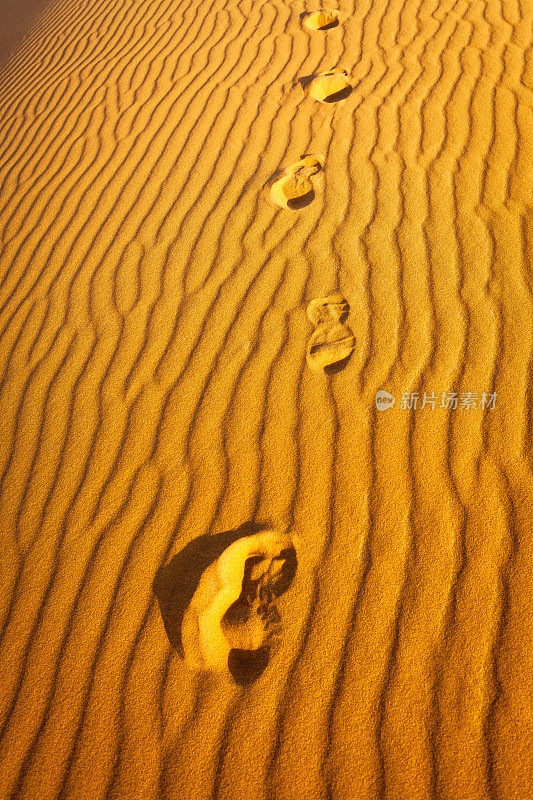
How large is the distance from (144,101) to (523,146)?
2.79 m

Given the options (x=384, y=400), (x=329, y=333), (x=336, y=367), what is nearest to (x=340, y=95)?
(x=329, y=333)

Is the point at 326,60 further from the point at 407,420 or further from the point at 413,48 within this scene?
the point at 407,420

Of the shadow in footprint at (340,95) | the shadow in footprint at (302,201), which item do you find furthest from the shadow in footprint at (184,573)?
the shadow in footprint at (340,95)

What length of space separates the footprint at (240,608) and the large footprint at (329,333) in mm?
801

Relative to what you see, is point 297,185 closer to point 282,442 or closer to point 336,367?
point 336,367

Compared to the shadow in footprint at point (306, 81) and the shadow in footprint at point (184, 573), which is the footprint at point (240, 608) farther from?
the shadow in footprint at point (306, 81)

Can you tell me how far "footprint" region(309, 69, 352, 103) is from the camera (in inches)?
138

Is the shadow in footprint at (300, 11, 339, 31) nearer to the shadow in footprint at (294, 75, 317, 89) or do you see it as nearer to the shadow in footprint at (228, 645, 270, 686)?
the shadow in footprint at (294, 75, 317, 89)

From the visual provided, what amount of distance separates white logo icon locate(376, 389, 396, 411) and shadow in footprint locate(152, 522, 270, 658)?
64 cm

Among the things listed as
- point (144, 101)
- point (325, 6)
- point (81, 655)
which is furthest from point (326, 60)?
point (81, 655)

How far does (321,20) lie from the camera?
4.19 m

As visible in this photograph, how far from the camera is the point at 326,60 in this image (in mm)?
3773

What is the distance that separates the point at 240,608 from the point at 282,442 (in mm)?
626

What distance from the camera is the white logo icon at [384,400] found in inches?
79.3
